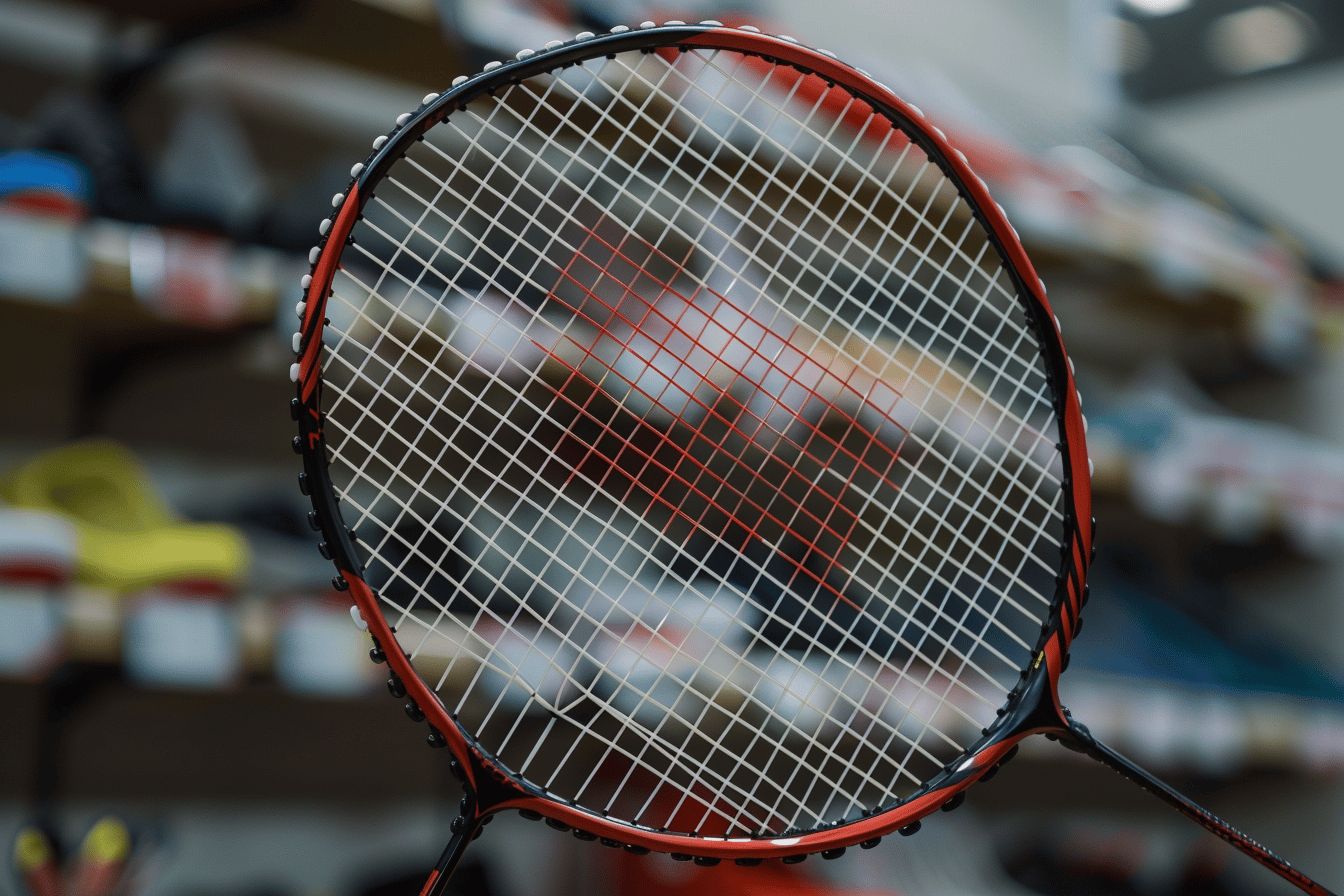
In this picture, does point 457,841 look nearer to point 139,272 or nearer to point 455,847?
point 455,847

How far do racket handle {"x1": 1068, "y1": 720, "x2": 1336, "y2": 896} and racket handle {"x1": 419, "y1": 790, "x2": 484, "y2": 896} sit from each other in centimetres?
28

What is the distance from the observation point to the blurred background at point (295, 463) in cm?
98

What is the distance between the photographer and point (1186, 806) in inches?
22.9

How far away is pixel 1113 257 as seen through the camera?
1.59 meters

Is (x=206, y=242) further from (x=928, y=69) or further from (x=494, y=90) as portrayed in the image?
(x=928, y=69)

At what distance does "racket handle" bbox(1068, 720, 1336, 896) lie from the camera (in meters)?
0.57

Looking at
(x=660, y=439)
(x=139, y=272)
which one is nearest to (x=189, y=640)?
(x=139, y=272)

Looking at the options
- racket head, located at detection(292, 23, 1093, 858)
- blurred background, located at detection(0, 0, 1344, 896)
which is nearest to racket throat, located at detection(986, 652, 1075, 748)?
racket head, located at detection(292, 23, 1093, 858)

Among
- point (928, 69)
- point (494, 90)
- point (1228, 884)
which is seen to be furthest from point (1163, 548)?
point (494, 90)

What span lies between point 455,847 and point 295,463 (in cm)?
93

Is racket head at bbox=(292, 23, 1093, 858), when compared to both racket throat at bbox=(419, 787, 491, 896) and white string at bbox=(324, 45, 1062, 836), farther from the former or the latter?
white string at bbox=(324, 45, 1062, 836)

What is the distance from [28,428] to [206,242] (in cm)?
33

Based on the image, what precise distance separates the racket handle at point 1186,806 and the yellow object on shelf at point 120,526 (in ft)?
2.12

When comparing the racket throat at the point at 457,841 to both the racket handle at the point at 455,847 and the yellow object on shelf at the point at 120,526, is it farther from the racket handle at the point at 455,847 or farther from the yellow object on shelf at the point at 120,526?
the yellow object on shelf at the point at 120,526
